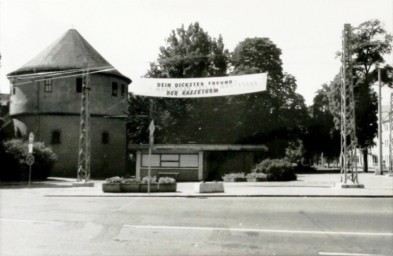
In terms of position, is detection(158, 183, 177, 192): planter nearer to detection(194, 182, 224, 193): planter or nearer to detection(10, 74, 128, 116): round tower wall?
detection(194, 182, 224, 193): planter

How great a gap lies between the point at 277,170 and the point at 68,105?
20.2 m

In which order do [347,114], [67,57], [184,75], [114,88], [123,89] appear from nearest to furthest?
[347,114]
[67,57]
[114,88]
[123,89]
[184,75]

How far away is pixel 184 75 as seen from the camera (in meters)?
51.3

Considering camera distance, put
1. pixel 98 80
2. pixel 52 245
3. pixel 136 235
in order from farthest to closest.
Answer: pixel 98 80, pixel 136 235, pixel 52 245

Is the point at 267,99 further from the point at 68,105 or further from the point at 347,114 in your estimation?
the point at 347,114

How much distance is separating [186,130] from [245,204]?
120ft

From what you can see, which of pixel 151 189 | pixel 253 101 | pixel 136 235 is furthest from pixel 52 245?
pixel 253 101

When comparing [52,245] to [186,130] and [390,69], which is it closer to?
[186,130]

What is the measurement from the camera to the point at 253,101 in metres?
51.5

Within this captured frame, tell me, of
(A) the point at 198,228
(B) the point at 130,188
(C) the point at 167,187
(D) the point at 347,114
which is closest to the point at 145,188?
(B) the point at 130,188

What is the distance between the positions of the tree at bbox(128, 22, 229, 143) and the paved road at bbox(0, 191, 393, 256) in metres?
35.5

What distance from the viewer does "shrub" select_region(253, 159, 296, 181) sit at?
1378 inches

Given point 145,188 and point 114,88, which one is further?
point 114,88

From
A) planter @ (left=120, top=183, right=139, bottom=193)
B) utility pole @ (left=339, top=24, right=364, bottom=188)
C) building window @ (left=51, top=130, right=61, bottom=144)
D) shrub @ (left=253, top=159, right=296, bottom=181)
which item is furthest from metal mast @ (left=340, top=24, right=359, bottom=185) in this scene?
building window @ (left=51, top=130, right=61, bottom=144)
